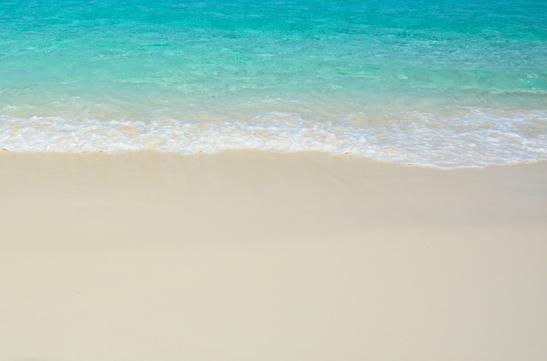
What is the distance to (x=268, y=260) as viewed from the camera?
5.18 m

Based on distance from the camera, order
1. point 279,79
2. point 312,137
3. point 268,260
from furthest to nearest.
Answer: point 279,79 < point 312,137 < point 268,260

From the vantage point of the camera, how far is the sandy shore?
166 inches

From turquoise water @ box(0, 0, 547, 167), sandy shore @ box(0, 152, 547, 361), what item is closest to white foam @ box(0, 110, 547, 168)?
turquoise water @ box(0, 0, 547, 167)

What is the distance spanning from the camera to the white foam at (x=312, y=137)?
757 centimetres

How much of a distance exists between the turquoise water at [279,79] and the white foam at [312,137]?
0.10 feet

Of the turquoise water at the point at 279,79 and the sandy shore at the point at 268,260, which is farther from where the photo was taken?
the turquoise water at the point at 279,79

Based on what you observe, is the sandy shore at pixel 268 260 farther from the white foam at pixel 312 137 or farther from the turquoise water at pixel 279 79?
the turquoise water at pixel 279 79

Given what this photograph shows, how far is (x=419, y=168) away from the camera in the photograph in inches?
279

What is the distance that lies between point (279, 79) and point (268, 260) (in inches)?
248

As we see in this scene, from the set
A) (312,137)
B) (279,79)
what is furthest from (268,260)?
(279,79)

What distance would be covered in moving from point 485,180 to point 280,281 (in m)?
3.39

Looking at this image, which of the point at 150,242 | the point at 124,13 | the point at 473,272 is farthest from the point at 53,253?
the point at 124,13

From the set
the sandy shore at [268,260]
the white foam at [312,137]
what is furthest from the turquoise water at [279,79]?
the sandy shore at [268,260]

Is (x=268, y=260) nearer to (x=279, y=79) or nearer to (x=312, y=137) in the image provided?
(x=312, y=137)
